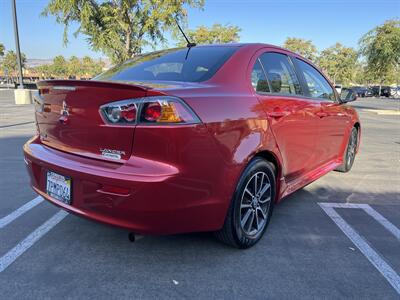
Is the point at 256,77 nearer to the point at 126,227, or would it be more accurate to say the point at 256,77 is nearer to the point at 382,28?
the point at 126,227

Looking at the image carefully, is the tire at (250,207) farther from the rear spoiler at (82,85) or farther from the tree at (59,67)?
Answer: the tree at (59,67)

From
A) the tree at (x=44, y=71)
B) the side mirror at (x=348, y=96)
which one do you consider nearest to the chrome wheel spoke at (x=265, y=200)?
the side mirror at (x=348, y=96)

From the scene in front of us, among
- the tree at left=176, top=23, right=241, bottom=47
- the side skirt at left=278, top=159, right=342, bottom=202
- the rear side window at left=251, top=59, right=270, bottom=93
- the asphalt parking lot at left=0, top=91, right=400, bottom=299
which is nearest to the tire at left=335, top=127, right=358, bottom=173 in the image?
the side skirt at left=278, top=159, right=342, bottom=202

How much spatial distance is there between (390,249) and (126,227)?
227cm

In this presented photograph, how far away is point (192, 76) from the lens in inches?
115

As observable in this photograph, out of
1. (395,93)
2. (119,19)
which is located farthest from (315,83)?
(395,93)

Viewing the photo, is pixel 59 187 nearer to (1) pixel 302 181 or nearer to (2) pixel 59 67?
(1) pixel 302 181

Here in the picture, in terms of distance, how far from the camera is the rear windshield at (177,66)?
9.78 feet

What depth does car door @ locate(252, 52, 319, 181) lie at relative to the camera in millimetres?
3208

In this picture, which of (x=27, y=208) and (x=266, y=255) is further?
(x=27, y=208)

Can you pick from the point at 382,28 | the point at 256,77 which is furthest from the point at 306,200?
the point at 382,28

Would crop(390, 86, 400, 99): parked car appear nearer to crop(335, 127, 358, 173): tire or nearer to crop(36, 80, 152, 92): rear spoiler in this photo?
crop(335, 127, 358, 173): tire

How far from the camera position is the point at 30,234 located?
10.9 feet

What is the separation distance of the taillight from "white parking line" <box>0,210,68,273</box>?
1442 millimetres
